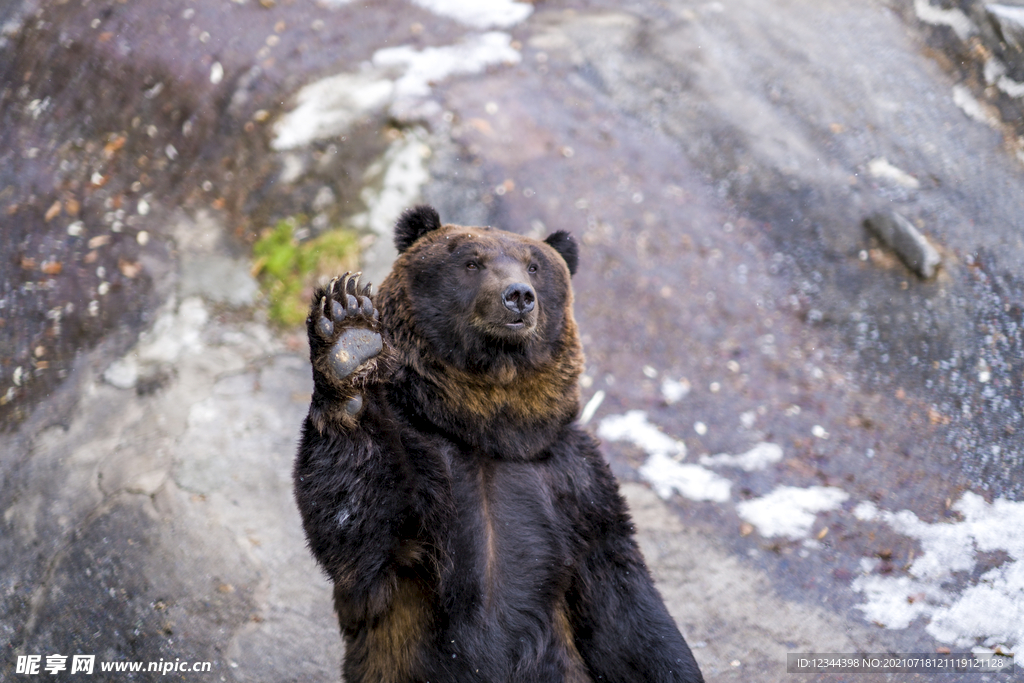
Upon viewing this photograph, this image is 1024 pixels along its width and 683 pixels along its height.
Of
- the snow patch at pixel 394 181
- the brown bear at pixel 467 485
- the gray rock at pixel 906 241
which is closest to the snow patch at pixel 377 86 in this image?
the snow patch at pixel 394 181

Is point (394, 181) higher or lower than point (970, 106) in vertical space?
lower

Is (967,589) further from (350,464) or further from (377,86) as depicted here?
(377,86)

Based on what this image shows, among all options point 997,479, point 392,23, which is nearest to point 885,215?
point 997,479

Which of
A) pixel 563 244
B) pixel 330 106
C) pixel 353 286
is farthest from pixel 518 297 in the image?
pixel 330 106

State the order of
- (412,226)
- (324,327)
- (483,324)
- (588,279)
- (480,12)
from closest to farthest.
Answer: (324,327) → (483,324) → (412,226) → (588,279) → (480,12)

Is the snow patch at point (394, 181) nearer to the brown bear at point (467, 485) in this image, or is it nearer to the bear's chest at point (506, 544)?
the brown bear at point (467, 485)

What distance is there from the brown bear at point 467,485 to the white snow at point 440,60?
3.36m

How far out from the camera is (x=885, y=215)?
6605 mm

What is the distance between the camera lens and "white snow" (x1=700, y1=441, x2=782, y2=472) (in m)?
5.74

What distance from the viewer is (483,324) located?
3713mm

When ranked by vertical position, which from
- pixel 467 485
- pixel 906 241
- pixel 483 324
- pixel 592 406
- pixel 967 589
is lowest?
pixel 592 406

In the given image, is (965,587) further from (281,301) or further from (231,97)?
(231,97)

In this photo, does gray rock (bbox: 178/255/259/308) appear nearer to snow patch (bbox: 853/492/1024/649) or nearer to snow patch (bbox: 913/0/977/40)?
snow patch (bbox: 853/492/1024/649)

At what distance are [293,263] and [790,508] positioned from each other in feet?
14.2
